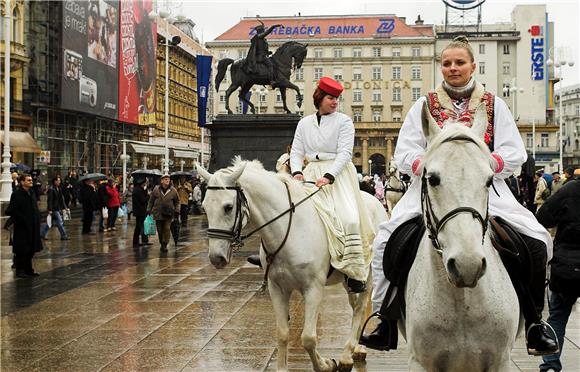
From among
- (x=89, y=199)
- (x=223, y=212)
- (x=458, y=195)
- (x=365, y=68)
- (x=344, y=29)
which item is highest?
(x=344, y=29)

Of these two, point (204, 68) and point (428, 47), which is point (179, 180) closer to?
point (204, 68)

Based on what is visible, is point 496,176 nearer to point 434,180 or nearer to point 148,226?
point 434,180

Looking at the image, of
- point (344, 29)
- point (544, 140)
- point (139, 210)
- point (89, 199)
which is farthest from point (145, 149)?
point (544, 140)

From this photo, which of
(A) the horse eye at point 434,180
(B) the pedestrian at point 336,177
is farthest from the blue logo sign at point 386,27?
(A) the horse eye at point 434,180

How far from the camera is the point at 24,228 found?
45.5 feet

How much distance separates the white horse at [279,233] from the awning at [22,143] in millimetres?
35817

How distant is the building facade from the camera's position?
106688 mm

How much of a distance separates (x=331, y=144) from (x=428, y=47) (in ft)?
336

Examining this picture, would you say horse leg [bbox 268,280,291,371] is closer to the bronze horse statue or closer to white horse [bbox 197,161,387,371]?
white horse [bbox 197,161,387,371]

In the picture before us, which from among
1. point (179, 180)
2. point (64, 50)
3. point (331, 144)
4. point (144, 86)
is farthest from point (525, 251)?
point (144, 86)

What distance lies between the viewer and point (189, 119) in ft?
285

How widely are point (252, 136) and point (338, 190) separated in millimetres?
19766

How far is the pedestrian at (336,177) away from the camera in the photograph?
690 centimetres

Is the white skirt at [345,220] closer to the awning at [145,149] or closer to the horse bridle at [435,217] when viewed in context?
the horse bridle at [435,217]
